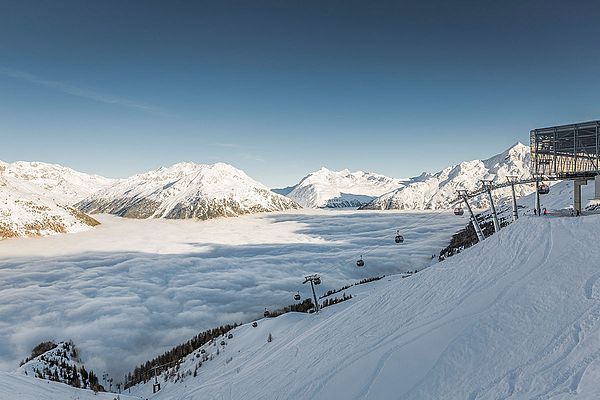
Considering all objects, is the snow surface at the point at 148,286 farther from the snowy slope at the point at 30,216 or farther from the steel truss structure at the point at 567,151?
the steel truss structure at the point at 567,151

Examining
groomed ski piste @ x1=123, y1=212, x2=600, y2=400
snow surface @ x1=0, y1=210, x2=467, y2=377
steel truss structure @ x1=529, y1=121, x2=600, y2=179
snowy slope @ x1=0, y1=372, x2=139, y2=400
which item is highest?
steel truss structure @ x1=529, y1=121, x2=600, y2=179

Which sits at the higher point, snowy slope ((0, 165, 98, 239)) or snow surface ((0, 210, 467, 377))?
snowy slope ((0, 165, 98, 239))

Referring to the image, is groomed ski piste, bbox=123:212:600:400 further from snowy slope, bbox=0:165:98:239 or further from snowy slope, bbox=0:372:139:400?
snowy slope, bbox=0:165:98:239

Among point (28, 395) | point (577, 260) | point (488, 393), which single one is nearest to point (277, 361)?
point (488, 393)

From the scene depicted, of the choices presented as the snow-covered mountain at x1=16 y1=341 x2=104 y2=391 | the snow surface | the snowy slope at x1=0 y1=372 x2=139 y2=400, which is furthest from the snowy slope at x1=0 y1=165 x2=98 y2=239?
the snowy slope at x1=0 y1=372 x2=139 y2=400

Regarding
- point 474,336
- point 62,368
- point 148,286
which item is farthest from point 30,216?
point 474,336

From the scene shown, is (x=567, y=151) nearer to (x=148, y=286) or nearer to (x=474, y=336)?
(x=474, y=336)

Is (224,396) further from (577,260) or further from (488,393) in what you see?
(577,260)

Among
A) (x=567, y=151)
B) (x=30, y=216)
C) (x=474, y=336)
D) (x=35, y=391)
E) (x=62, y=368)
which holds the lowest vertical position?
(x=62, y=368)
